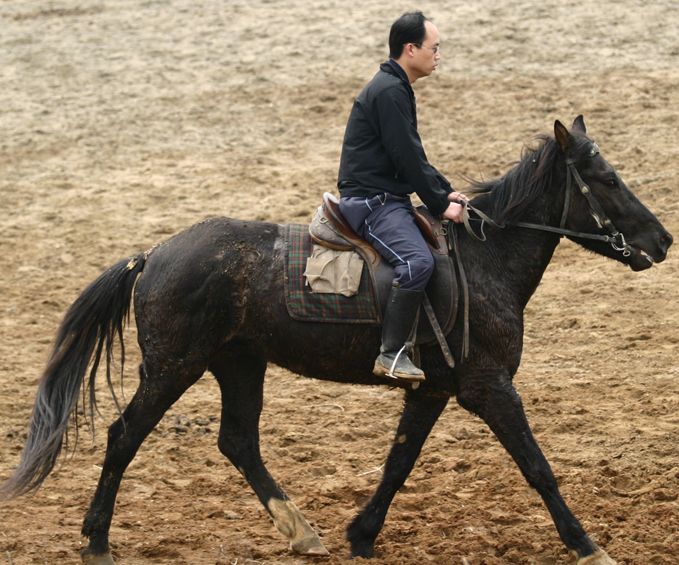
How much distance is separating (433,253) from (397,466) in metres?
1.24

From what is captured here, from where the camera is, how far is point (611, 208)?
437 cm

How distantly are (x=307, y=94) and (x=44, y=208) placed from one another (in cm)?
450

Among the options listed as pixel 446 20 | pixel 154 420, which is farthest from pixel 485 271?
pixel 446 20

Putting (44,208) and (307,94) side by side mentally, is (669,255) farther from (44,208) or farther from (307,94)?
→ (44,208)

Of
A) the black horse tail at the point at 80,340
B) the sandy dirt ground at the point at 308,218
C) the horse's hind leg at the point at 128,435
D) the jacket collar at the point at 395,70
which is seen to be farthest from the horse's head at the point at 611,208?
the black horse tail at the point at 80,340

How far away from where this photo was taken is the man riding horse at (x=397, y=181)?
13.6 ft

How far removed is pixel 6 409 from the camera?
6398 millimetres

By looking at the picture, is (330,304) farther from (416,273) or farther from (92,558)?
(92,558)

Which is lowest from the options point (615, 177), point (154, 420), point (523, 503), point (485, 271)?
point (523, 503)

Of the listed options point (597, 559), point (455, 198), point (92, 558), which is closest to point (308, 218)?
point (455, 198)

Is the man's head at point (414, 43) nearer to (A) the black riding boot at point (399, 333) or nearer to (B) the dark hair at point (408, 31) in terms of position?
(B) the dark hair at point (408, 31)

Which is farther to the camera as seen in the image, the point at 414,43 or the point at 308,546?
A: the point at 308,546

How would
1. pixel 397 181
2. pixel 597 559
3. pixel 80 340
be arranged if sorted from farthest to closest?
pixel 80 340, pixel 397 181, pixel 597 559

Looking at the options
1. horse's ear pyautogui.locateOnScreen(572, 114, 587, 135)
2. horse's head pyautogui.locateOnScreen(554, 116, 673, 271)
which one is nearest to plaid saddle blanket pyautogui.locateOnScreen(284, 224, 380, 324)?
horse's head pyautogui.locateOnScreen(554, 116, 673, 271)
